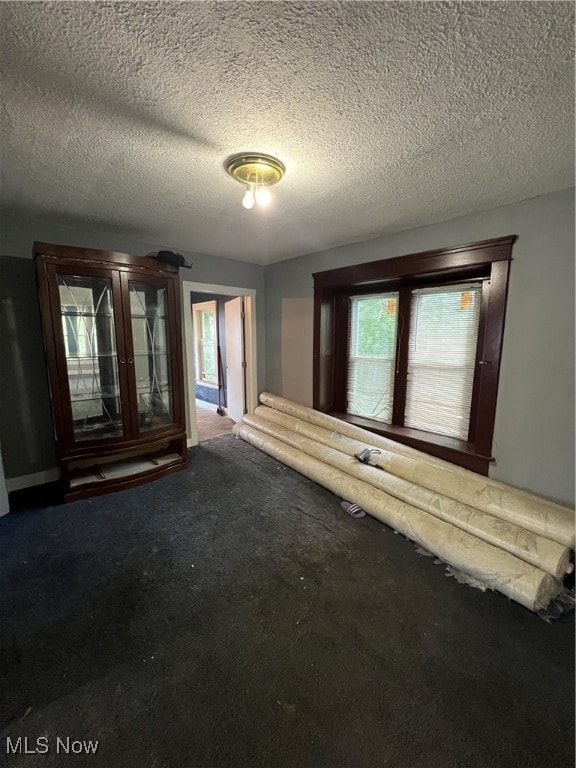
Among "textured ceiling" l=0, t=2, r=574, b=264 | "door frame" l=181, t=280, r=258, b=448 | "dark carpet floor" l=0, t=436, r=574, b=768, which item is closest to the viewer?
"textured ceiling" l=0, t=2, r=574, b=264

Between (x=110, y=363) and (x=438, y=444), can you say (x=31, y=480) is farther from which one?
(x=438, y=444)

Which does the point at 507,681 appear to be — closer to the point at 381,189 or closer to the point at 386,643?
the point at 386,643

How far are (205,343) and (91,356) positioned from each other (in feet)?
11.5

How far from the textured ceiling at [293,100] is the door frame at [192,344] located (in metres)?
1.42

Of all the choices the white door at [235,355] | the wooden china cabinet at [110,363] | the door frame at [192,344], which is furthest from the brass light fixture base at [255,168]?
the white door at [235,355]

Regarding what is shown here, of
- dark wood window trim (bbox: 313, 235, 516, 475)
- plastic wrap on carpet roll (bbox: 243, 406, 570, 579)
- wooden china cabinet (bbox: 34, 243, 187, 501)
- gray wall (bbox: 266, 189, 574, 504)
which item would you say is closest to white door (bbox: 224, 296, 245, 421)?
plastic wrap on carpet roll (bbox: 243, 406, 570, 579)

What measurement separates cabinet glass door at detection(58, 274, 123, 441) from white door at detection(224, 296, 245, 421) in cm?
184

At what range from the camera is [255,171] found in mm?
1684

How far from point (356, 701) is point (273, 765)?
367 mm

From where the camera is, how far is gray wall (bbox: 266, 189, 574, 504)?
1949 millimetres

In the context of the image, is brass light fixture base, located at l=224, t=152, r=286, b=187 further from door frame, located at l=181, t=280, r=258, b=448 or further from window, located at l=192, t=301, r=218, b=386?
window, located at l=192, t=301, r=218, b=386

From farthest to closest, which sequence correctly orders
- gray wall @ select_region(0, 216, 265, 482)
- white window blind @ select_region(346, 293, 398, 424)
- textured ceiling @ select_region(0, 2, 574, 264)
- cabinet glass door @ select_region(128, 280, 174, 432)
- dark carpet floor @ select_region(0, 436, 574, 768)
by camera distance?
white window blind @ select_region(346, 293, 398, 424) → cabinet glass door @ select_region(128, 280, 174, 432) → gray wall @ select_region(0, 216, 265, 482) → dark carpet floor @ select_region(0, 436, 574, 768) → textured ceiling @ select_region(0, 2, 574, 264)

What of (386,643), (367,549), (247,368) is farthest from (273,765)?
(247,368)

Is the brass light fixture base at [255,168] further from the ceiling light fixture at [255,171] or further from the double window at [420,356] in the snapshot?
the double window at [420,356]
